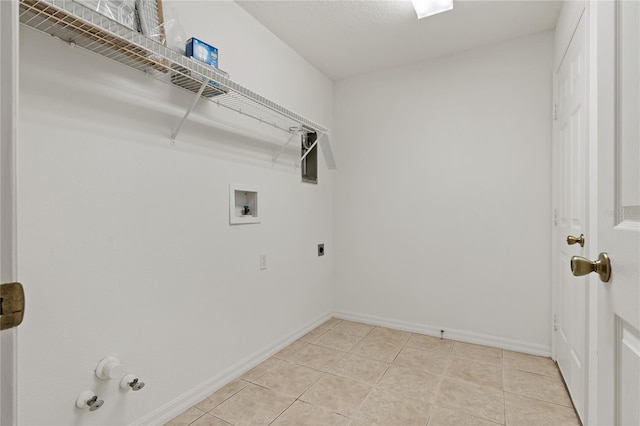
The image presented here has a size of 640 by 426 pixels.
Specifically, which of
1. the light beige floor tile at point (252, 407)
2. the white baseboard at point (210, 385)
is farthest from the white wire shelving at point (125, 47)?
the light beige floor tile at point (252, 407)

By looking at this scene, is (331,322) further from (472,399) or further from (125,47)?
(125,47)

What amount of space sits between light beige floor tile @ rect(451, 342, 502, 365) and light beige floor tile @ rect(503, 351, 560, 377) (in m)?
0.06

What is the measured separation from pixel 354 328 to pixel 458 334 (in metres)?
0.91

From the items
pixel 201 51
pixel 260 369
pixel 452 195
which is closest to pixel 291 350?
pixel 260 369

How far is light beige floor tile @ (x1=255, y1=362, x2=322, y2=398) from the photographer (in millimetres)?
1911

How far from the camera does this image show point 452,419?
1629 millimetres

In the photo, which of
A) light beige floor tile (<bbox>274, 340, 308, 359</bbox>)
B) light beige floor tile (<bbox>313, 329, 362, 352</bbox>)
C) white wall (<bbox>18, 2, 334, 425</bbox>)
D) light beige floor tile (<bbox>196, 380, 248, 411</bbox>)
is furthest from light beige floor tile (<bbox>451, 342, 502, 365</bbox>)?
light beige floor tile (<bbox>196, 380, 248, 411</bbox>)

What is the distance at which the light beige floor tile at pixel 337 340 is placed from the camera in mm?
2525

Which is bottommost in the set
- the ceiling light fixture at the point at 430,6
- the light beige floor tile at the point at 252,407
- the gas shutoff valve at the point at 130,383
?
the light beige floor tile at the point at 252,407

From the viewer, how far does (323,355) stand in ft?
7.77

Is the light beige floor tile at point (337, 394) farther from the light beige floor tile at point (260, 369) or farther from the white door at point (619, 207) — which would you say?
the white door at point (619, 207)

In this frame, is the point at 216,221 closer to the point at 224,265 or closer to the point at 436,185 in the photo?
the point at 224,265

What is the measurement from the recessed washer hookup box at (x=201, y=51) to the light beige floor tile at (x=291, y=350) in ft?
6.67

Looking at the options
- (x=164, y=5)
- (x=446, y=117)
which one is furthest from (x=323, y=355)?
(x=164, y=5)
